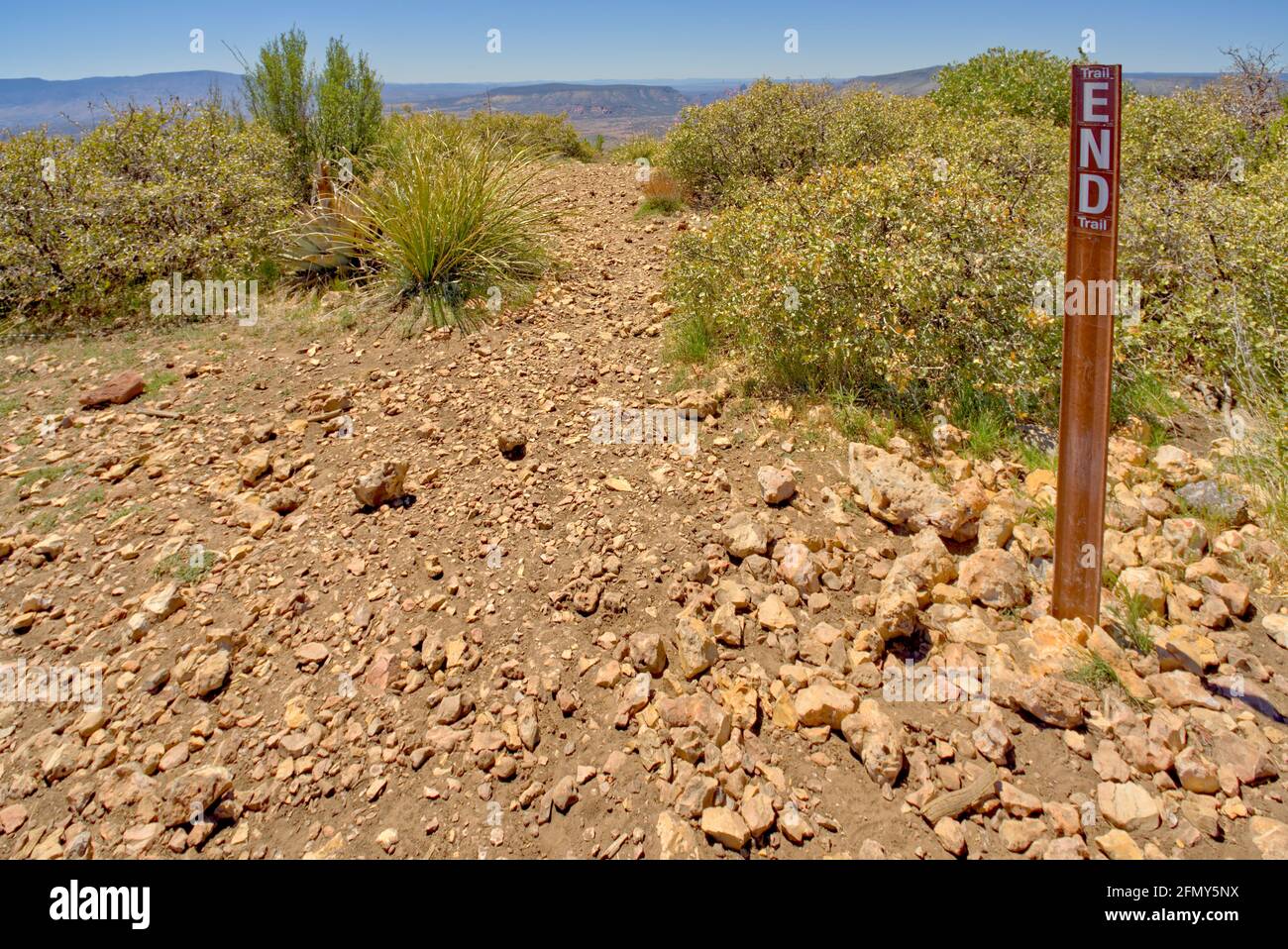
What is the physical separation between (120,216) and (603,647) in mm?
6166

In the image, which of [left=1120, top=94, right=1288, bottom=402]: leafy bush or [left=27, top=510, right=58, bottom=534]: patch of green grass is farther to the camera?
[left=1120, top=94, right=1288, bottom=402]: leafy bush

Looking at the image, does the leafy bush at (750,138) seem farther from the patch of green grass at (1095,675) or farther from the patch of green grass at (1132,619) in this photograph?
the patch of green grass at (1095,675)

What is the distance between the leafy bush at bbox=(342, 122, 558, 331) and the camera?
5438mm

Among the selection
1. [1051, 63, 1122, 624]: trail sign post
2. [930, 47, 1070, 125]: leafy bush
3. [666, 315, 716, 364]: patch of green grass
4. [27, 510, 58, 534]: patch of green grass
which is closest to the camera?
[1051, 63, 1122, 624]: trail sign post

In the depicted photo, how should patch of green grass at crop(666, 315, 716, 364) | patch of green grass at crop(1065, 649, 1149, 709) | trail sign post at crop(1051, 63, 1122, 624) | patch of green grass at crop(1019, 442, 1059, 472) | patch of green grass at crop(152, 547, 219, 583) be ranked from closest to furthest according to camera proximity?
trail sign post at crop(1051, 63, 1122, 624) < patch of green grass at crop(1065, 649, 1149, 709) < patch of green grass at crop(152, 547, 219, 583) < patch of green grass at crop(1019, 442, 1059, 472) < patch of green grass at crop(666, 315, 716, 364)

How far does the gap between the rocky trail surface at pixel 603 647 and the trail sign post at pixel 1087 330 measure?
0.29 metres

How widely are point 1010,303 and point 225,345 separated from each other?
517 centimetres

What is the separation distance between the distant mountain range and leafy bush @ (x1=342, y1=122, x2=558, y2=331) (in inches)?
123

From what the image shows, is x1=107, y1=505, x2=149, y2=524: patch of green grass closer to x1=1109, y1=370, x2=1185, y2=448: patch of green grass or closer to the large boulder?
the large boulder

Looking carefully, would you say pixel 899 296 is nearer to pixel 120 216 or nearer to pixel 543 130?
pixel 120 216

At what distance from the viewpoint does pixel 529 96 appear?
98.0 metres

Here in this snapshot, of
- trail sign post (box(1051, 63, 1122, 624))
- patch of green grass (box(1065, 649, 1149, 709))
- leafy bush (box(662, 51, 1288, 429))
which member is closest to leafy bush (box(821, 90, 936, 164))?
leafy bush (box(662, 51, 1288, 429))

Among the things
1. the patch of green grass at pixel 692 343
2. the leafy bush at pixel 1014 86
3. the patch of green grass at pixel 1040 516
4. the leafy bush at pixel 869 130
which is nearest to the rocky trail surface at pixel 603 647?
the patch of green grass at pixel 1040 516
